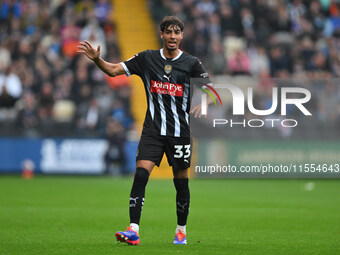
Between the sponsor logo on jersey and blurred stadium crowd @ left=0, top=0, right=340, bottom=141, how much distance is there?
38.6 feet

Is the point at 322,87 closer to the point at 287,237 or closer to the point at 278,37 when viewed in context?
the point at 278,37

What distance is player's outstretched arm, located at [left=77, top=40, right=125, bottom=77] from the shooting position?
25.6 feet

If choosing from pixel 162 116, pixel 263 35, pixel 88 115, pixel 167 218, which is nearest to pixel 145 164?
pixel 162 116

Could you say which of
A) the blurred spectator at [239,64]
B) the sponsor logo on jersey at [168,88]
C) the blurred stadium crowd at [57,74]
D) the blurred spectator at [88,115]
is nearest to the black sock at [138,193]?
the sponsor logo on jersey at [168,88]

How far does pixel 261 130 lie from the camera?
2045 centimetres

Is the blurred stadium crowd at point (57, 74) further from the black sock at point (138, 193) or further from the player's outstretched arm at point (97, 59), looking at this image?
the black sock at point (138, 193)

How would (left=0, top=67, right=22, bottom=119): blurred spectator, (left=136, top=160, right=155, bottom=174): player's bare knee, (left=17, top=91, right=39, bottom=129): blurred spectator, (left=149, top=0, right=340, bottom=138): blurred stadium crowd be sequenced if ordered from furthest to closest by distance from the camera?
(left=149, top=0, right=340, bottom=138): blurred stadium crowd → (left=0, top=67, right=22, bottom=119): blurred spectator → (left=17, top=91, right=39, bottom=129): blurred spectator → (left=136, top=160, right=155, bottom=174): player's bare knee

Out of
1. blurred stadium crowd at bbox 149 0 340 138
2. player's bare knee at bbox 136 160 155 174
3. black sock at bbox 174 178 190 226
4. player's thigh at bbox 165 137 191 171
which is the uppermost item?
blurred stadium crowd at bbox 149 0 340 138

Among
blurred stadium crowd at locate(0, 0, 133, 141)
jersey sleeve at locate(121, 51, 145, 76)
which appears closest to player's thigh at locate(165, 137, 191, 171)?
jersey sleeve at locate(121, 51, 145, 76)

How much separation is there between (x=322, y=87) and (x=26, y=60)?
9442 mm

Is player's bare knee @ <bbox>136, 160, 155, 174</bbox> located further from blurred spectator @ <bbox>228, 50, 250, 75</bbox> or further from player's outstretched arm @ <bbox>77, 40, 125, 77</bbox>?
blurred spectator @ <bbox>228, 50, 250, 75</bbox>

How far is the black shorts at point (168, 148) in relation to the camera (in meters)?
7.96

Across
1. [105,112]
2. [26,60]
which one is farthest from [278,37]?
[26,60]

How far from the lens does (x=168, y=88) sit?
7.95 meters
